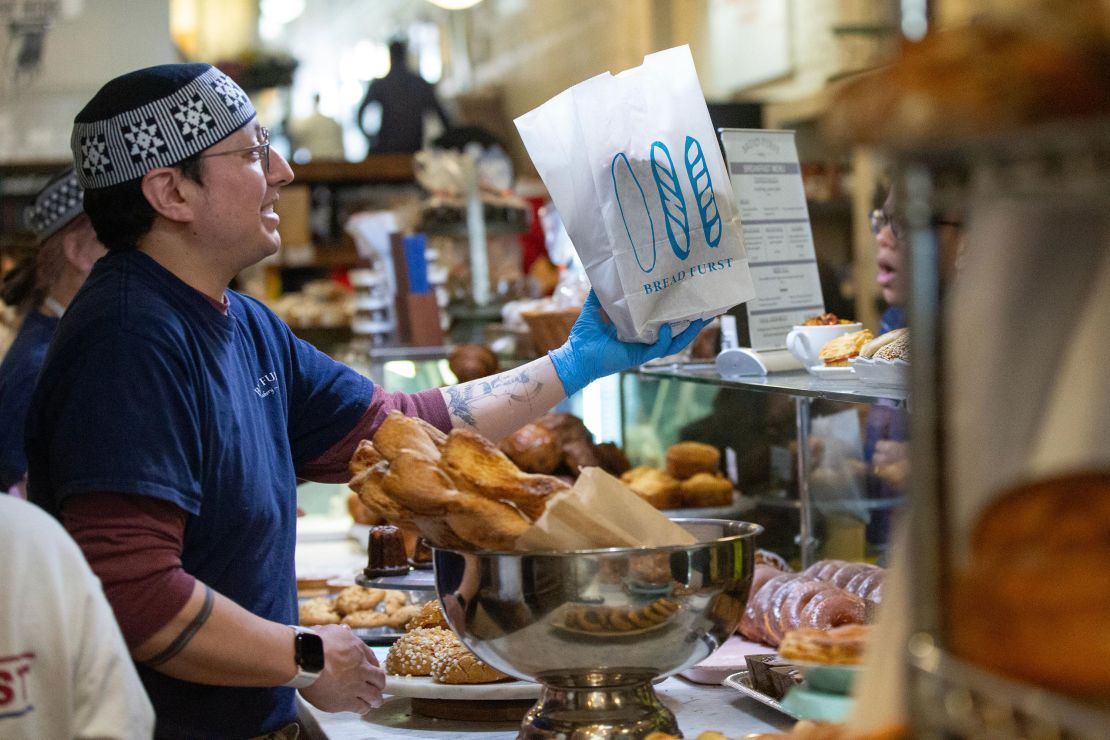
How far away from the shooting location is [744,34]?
23.8 feet

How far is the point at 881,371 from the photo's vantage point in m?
2.25

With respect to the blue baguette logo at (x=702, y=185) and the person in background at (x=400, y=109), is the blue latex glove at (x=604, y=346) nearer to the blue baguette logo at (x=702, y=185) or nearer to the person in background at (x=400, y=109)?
the blue baguette logo at (x=702, y=185)

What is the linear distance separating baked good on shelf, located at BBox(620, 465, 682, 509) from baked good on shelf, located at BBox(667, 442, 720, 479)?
30 millimetres

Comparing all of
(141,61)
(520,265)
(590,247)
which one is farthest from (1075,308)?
(141,61)

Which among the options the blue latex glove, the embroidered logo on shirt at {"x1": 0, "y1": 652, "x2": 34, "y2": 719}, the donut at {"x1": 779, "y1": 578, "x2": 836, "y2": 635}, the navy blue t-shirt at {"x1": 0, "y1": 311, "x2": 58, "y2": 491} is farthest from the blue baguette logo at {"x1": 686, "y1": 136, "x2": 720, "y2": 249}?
the navy blue t-shirt at {"x1": 0, "y1": 311, "x2": 58, "y2": 491}

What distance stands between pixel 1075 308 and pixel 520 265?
478 cm

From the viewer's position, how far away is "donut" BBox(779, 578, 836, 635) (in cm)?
224

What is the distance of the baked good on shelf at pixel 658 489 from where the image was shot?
3.21 m

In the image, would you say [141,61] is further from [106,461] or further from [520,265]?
[106,461]

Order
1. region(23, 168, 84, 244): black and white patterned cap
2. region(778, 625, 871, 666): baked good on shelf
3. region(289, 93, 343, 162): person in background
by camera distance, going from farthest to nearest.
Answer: region(289, 93, 343, 162): person in background
region(23, 168, 84, 244): black and white patterned cap
region(778, 625, 871, 666): baked good on shelf

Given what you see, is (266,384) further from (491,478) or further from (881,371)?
(881,371)

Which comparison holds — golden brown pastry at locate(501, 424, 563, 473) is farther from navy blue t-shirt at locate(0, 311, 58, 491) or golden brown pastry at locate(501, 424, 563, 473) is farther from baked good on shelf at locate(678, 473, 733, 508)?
navy blue t-shirt at locate(0, 311, 58, 491)

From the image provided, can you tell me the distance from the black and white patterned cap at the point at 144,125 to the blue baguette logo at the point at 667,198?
2.37ft

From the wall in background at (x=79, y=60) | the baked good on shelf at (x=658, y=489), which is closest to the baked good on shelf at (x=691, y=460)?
the baked good on shelf at (x=658, y=489)
